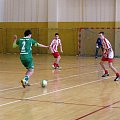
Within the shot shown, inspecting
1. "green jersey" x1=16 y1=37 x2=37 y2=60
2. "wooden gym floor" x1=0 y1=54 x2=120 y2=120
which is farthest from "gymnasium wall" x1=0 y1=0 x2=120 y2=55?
"green jersey" x1=16 y1=37 x2=37 y2=60

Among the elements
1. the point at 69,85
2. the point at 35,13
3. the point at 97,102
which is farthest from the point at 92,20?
the point at 97,102

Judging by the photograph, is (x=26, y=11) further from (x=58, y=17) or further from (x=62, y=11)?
(x=62, y=11)

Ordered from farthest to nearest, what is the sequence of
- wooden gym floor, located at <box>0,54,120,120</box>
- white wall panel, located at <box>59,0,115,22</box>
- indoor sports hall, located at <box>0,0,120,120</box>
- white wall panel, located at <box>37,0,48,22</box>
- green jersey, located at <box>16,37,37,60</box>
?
white wall panel, located at <box>37,0,48,22</box>, white wall panel, located at <box>59,0,115,22</box>, indoor sports hall, located at <box>0,0,120,120</box>, green jersey, located at <box>16,37,37,60</box>, wooden gym floor, located at <box>0,54,120,120</box>

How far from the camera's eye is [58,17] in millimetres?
35500

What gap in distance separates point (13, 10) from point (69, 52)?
24.8ft

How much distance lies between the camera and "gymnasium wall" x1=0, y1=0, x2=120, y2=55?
110ft

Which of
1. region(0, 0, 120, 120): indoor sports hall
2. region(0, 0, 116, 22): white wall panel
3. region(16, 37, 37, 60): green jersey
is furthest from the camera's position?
region(0, 0, 116, 22): white wall panel

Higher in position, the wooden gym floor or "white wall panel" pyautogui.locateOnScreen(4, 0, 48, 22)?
"white wall panel" pyautogui.locateOnScreen(4, 0, 48, 22)

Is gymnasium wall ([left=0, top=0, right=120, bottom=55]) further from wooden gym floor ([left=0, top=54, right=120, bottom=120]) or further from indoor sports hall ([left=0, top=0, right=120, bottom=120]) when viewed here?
wooden gym floor ([left=0, top=54, right=120, bottom=120])

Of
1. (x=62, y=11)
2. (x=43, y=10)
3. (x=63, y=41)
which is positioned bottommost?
(x=63, y=41)

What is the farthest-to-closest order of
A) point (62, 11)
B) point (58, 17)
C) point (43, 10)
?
point (43, 10) → point (58, 17) → point (62, 11)

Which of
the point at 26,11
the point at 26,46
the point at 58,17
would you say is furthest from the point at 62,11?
the point at 26,46

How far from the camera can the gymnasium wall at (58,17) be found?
33.5 metres

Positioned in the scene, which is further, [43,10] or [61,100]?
[43,10]
